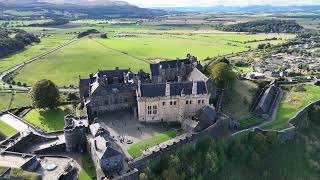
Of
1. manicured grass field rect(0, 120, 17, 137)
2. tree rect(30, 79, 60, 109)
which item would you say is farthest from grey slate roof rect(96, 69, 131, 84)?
manicured grass field rect(0, 120, 17, 137)

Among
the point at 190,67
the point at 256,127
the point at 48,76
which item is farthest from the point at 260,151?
the point at 48,76

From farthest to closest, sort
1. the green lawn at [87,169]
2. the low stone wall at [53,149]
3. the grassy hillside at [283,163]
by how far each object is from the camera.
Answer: the grassy hillside at [283,163]
the low stone wall at [53,149]
the green lawn at [87,169]

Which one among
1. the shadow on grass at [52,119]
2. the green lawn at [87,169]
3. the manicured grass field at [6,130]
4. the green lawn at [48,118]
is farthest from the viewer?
the shadow on grass at [52,119]

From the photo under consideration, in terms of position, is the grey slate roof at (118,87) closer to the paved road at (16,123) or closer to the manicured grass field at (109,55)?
the paved road at (16,123)

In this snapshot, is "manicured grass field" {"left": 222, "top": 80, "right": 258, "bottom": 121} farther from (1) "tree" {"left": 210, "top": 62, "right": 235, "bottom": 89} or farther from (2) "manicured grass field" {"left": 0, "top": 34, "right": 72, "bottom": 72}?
(2) "manicured grass field" {"left": 0, "top": 34, "right": 72, "bottom": 72}

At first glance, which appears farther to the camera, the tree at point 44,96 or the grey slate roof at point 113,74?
the grey slate roof at point 113,74

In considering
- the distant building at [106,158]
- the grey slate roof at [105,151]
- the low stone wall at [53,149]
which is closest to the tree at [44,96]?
the low stone wall at [53,149]

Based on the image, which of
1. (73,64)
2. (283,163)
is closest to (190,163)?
(283,163)
